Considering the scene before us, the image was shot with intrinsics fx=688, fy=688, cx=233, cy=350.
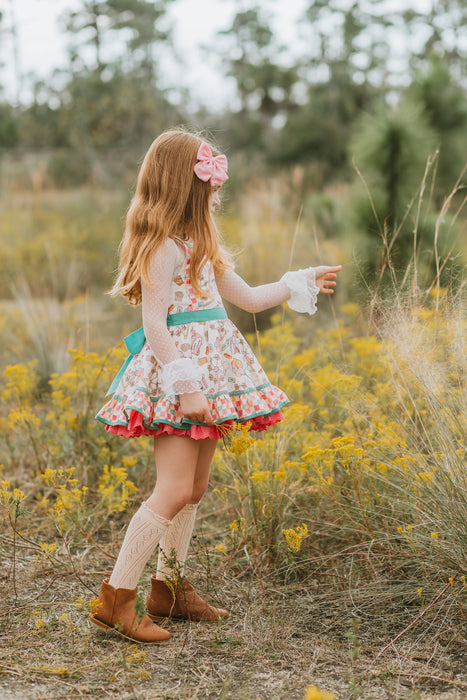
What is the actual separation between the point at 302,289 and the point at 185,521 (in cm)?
83

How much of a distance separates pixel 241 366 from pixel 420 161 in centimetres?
324

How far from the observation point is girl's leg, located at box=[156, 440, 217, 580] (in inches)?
84.2

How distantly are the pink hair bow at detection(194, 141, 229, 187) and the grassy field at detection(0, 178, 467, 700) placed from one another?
71 cm

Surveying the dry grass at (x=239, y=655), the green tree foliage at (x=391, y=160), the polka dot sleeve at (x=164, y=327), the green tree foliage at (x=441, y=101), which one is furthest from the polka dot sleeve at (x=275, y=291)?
the green tree foliage at (x=441, y=101)

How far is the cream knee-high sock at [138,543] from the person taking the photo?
1943 millimetres

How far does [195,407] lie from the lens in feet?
6.13

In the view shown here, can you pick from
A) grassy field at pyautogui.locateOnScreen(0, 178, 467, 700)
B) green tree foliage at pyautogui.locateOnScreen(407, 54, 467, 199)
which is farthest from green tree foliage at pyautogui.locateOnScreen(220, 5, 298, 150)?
grassy field at pyautogui.locateOnScreen(0, 178, 467, 700)

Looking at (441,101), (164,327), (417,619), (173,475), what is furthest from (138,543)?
(441,101)

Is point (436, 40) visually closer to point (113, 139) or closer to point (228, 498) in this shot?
point (113, 139)

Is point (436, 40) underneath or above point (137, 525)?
above

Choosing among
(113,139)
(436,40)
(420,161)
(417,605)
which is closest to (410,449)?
A: (417,605)

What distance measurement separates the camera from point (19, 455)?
329 cm

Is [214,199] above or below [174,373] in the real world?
above

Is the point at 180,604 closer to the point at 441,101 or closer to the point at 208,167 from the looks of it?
the point at 208,167
